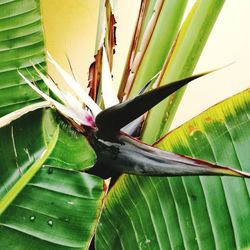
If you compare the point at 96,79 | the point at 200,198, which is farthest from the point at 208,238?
the point at 96,79

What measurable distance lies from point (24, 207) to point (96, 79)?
0.22 m

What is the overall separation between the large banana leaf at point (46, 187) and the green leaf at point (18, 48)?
0.32 ft

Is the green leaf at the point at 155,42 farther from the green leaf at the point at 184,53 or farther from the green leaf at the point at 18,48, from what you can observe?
the green leaf at the point at 18,48

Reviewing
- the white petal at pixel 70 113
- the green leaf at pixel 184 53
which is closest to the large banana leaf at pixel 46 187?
the white petal at pixel 70 113

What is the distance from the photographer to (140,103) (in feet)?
1.33

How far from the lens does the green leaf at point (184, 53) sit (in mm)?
560

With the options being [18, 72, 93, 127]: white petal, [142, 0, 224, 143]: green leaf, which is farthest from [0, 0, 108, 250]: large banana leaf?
[142, 0, 224, 143]: green leaf

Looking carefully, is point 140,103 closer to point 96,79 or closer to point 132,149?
point 132,149

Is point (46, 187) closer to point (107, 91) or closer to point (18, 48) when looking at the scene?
point (107, 91)

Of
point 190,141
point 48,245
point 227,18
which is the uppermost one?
point 227,18

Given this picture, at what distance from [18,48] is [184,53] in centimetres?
24

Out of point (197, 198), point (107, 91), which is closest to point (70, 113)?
point (107, 91)

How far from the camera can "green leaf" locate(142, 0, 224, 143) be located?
0.56 meters

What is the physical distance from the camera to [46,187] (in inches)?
19.5
